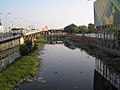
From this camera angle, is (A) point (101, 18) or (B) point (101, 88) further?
(A) point (101, 18)

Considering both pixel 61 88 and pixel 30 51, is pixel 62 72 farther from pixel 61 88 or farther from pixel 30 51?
pixel 30 51

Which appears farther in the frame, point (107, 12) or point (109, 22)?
point (107, 12)

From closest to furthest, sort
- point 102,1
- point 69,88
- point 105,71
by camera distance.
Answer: point 69,88, point 105,71, point 102,1

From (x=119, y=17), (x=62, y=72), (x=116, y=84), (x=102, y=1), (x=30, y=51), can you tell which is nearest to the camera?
(x=116, y=84)

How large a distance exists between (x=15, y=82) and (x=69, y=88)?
266 inches

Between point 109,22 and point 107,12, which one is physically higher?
point 107,12

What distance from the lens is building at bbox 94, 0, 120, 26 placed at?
1988 inches

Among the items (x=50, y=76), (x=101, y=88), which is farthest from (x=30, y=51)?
(x=101, y=88)

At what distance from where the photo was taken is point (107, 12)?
57.8 m

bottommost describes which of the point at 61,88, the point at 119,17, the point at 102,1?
the point at 61,88

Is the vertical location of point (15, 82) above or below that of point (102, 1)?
below

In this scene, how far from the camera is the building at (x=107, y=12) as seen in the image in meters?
50.5

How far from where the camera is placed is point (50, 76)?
116 ft

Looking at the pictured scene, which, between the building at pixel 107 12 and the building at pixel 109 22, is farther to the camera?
the building at pixel 109 22
